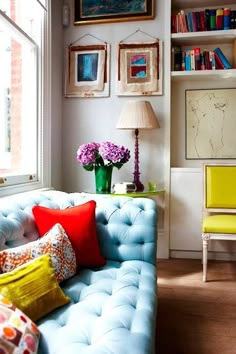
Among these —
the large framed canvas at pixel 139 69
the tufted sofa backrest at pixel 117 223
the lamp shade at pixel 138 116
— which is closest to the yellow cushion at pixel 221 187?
the lamp shade at pixel 138 116

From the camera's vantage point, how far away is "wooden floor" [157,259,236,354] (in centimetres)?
174

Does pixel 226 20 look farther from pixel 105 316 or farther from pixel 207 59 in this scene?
pixel 105 316

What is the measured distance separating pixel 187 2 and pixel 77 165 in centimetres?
193

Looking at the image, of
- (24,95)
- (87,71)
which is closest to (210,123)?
(87,71)

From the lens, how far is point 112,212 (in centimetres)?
189

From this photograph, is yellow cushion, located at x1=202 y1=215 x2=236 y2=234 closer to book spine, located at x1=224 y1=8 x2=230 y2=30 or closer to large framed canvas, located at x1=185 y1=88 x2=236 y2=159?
large framed canvas, located at x1=185 y1=88 x2=236 y2=159

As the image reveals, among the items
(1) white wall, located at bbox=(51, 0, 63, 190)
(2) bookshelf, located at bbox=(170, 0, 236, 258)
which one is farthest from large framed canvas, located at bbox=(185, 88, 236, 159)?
(1) white wall, located at bbox=(51, 0, 63, 190)

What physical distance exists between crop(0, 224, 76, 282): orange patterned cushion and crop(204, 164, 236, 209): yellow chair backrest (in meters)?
1.73

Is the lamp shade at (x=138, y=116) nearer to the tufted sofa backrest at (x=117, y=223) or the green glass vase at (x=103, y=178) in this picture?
the green glass vase at (x=103, y=178)

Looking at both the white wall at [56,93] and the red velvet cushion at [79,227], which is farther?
the white wall at [56,93]

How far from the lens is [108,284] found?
4.90ft

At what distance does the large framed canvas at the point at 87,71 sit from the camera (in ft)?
10.6

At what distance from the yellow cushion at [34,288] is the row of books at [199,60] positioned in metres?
2.44

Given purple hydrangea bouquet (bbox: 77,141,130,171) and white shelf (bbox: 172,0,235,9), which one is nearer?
purple hydrangea bouquet (bbox: 77,141,130,171)
